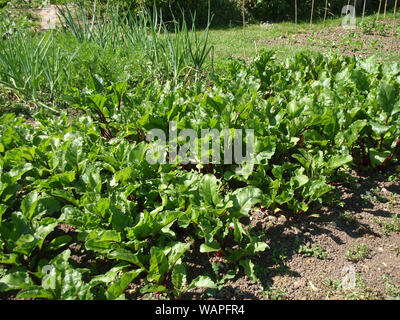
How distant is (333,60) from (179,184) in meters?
2.65

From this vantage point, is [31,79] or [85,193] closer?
[85,193]

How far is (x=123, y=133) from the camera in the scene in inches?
108

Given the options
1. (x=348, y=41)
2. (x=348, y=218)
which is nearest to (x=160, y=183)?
(x=348, y=218)

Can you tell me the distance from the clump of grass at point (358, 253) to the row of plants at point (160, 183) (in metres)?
0.33

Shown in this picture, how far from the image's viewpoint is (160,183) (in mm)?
2172

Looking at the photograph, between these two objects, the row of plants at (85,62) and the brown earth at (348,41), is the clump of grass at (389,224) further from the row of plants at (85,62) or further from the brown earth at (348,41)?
the brown earth at (348,41)

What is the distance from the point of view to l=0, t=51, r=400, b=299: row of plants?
178 cm

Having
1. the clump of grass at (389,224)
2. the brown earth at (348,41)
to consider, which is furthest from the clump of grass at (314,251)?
the brown earth at (348,41)

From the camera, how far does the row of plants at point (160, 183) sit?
1.78 m

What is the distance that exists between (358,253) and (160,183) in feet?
4.10

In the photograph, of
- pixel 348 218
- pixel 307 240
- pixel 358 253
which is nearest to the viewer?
pixel 358 253

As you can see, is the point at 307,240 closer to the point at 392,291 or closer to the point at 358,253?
Result: the point at 358,253

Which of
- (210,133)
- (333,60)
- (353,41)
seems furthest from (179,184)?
(353,41)
